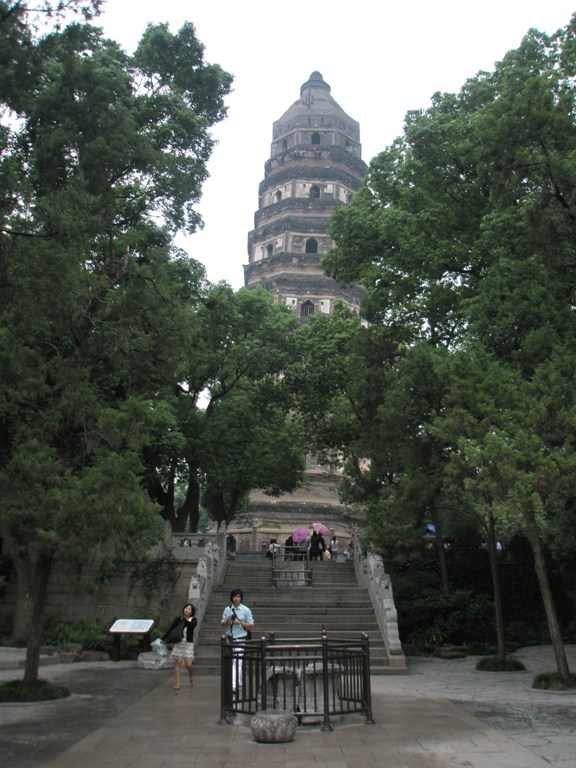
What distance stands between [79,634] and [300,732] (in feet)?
34.9

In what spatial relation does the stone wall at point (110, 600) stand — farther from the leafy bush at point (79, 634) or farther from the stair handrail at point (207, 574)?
the stair handrail at point (207, 574)

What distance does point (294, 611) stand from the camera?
1703 cm

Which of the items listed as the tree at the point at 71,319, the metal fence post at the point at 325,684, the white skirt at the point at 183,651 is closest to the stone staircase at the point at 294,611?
the white skirt at the point at 183,651

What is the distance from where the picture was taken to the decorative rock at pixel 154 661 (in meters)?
14.5

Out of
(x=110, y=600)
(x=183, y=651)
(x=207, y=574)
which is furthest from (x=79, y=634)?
(x=183, y=651)

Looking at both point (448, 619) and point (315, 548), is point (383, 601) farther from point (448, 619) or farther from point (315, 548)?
point (315, 548)

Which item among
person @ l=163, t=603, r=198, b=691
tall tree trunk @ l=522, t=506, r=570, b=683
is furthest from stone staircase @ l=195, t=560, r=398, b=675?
tall tree trunk @ l=522, t=506, r=570, b=683

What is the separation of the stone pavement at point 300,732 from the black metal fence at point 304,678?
8.8 inches

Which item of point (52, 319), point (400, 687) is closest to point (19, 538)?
point (52, 319)

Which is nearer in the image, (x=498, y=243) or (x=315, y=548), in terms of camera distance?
(x=498, y=243)

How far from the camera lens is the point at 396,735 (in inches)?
304

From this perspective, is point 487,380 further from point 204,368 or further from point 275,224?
point 275,224

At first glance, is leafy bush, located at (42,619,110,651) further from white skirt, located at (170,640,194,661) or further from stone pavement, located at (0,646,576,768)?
white skirt, located at (170,640,194,661)

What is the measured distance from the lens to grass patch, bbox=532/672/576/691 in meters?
11.3
